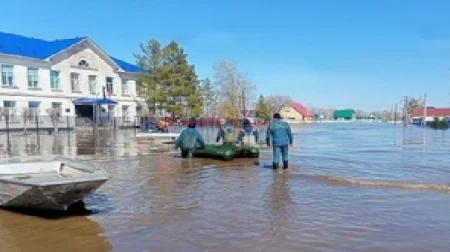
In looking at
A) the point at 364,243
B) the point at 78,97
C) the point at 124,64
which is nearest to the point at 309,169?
the point at 364,243

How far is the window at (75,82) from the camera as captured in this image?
4515 centimetres

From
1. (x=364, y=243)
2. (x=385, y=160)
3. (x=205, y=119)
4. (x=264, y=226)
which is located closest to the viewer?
Result: (x=364, y=243)

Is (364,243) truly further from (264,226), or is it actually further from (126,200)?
(126,200)

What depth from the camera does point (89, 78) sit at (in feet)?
155

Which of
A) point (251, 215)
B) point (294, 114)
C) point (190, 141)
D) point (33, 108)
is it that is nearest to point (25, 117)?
point (33, 108)

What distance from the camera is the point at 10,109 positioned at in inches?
1507

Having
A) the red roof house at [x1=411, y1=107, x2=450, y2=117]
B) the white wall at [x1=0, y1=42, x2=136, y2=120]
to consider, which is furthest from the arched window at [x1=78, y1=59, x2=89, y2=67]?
the red roof house at [x1=411, y1=107, x2=450, y2=117]

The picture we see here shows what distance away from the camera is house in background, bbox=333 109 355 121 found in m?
159

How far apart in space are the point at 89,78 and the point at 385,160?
38.4m

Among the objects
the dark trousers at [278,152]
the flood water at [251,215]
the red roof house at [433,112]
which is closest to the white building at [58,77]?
the dark trousers at [278,152]

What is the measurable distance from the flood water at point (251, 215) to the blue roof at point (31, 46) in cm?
3391

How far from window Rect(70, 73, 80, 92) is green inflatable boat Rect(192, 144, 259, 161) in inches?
1316

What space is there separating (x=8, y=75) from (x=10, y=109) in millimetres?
3319

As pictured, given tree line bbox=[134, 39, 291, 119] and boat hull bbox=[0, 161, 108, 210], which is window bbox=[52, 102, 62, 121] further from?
boat hull bbox=[0, 161, 108, 210]
